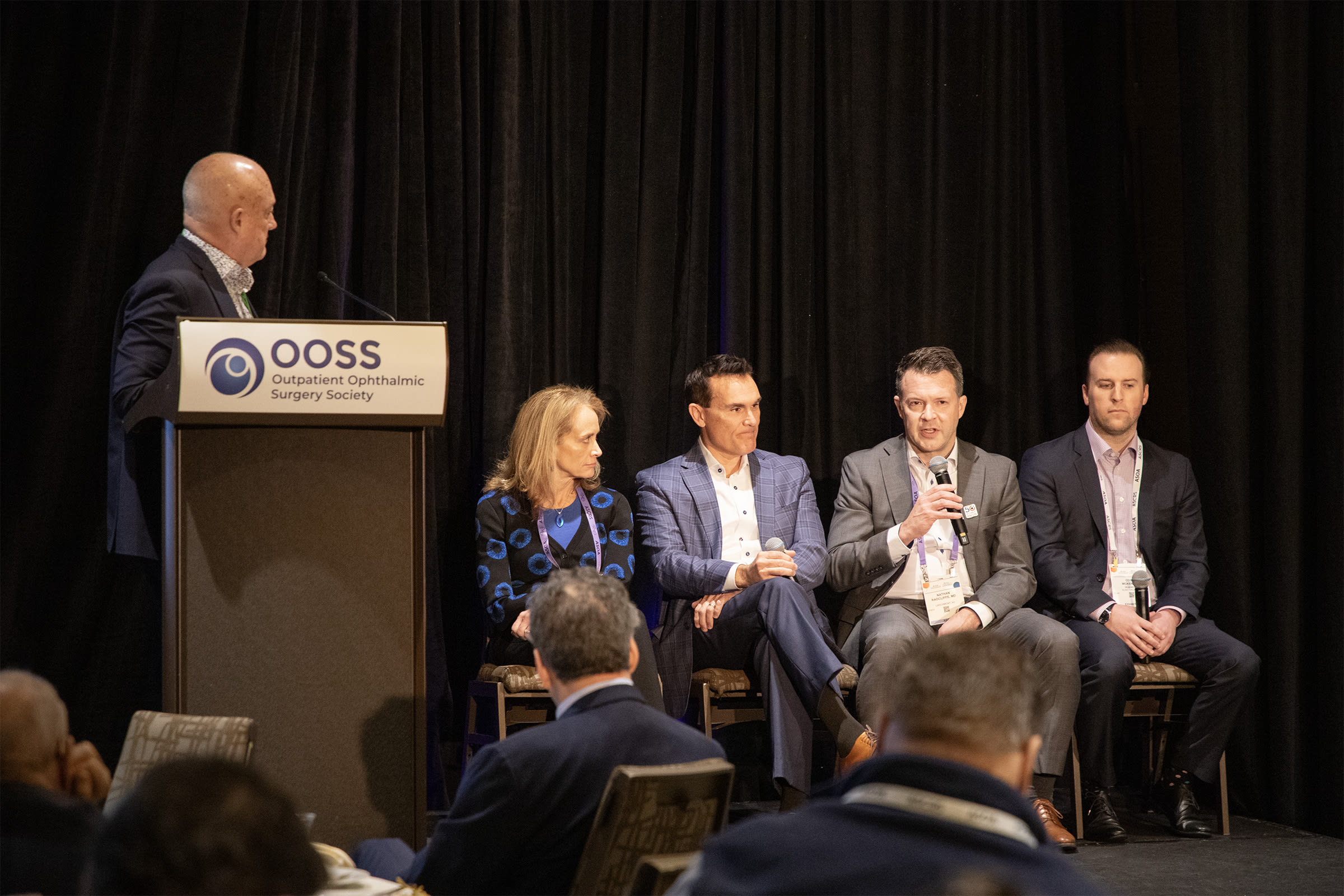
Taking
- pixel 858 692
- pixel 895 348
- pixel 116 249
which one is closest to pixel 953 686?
pixel 858 692

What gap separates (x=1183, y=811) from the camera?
4.10m

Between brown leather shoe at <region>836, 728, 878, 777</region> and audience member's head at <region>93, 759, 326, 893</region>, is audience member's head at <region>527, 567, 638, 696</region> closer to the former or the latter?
audience member's head at <region>93, 759, 326, 893</region>

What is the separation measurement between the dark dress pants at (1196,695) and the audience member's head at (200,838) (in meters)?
3.47

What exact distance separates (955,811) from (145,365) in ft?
8.36

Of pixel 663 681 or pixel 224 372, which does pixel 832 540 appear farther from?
pixel 224 372

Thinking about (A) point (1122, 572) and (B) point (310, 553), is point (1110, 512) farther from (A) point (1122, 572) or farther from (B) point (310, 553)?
(B) point (310, 553)

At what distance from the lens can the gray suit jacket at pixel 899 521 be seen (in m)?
4.22

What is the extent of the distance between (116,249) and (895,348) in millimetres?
2836

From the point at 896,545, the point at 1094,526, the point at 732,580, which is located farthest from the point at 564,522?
the point at 1094,526

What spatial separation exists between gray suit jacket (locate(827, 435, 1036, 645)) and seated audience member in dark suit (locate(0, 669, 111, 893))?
270 cm

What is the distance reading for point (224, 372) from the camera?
2777 mm

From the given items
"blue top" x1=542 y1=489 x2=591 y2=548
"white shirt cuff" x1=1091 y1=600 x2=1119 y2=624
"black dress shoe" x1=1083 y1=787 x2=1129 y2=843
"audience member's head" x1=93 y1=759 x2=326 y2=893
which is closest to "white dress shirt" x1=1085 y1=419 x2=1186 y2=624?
"white shirt cuff" x1=1091 y1=600 x2=1119 y2=624

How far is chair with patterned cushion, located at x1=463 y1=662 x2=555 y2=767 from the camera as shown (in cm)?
381

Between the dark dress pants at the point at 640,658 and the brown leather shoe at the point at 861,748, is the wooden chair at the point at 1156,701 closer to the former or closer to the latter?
the brown leather shoe at the point at 861,748
